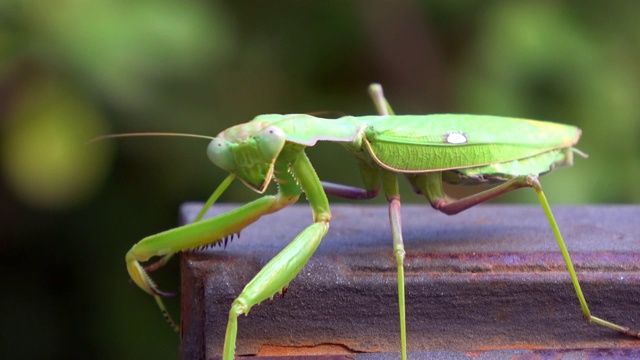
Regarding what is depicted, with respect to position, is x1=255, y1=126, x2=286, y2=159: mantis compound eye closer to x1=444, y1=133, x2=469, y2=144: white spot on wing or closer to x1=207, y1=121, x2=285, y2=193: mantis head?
x1=207, y1=121, x2=285, y2=193: mantis head

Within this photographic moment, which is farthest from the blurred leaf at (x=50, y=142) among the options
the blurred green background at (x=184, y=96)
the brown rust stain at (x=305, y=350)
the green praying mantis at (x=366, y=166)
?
the brown rust stain at (x=305, y=350)

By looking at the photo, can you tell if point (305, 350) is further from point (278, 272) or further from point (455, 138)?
point (455, 138)

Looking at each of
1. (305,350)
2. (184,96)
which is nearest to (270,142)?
(305,350)

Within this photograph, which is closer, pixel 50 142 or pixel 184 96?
pixel 50 142

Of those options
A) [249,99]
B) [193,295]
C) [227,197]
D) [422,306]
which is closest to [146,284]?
[193,295]

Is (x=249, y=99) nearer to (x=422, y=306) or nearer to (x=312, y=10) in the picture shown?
(x=312, y=10)
